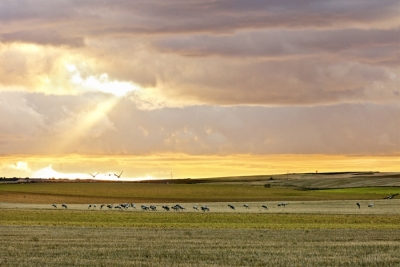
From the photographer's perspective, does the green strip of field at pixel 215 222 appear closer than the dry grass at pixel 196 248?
No

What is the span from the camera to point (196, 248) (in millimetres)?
37031

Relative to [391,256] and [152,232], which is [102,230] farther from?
[391,256]

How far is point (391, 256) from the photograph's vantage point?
33.5 meters

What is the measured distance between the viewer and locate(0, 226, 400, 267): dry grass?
102ft

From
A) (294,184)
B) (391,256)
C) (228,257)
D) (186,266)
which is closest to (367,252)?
(391,256)

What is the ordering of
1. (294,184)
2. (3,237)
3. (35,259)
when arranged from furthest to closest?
(294,184)
(3,237)
(35,259)

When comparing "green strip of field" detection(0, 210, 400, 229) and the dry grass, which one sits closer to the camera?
the dry grass

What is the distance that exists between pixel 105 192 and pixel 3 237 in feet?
375

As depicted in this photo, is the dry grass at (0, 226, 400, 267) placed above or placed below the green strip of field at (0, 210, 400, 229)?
below

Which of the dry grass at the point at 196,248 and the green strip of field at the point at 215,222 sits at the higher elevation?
the green strip of field at the point at 215,222

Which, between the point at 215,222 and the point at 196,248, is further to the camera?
the point at 215,222

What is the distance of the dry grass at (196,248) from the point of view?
3103cm

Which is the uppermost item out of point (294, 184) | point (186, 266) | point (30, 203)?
point (294, 184)

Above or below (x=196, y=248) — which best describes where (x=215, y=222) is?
above
